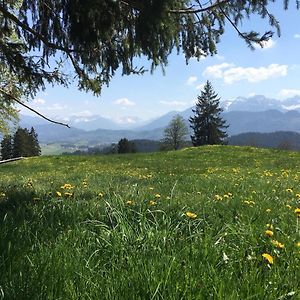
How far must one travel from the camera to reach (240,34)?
25.3 ft

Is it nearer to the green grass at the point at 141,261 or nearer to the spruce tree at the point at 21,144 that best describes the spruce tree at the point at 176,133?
the spruce tree at the point at 21,144

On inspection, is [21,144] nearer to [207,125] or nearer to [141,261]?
[207,125]

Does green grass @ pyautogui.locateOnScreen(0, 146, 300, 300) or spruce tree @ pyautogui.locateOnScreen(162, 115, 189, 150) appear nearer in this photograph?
green grass @ pyautogui.locateOnScreen(0, 146, 300, 300)

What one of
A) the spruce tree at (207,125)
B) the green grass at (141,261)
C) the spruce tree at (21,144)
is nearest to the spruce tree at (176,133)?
the spruce tree at (207,125)

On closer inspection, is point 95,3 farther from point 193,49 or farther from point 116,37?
point 193,49

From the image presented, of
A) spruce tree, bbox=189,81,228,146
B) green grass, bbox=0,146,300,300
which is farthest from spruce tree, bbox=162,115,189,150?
green grass, bbox=0,146,300,300

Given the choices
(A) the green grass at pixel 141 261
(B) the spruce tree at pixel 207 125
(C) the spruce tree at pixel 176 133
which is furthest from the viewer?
(C) the spruce tree at pixel 176 133

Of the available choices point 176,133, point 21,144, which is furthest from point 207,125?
point 21,144

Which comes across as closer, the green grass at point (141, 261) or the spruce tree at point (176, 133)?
the green grass at point (141, 261)

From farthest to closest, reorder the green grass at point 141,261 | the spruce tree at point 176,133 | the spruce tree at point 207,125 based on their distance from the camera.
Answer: the spruce tree at point 176,133 → the spruce tree at point 207,125 → the green grass at point 141,261

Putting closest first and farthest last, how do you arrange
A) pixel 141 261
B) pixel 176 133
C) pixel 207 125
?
pixel 141 261 < pixel 207 125 < pixel 176 133

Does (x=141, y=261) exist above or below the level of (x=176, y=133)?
below

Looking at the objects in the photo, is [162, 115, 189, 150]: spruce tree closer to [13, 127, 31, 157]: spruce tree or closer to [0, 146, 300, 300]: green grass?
[13, 127, 31, 157]: spruce tree

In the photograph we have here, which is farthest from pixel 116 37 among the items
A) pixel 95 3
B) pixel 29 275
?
pixel 29 275
